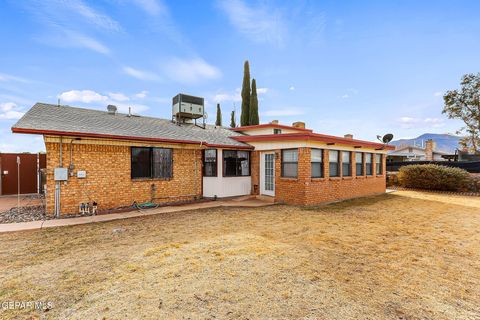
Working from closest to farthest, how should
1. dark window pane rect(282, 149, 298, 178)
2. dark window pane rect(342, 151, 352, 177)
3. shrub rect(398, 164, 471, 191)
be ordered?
dark window pane rect(282, 149, 298, 178) < dark window pane rect(342, 151, 352, 177) < shrub rect(398, 164, 471, 191)

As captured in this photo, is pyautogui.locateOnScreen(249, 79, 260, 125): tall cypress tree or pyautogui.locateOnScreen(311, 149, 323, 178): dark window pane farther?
pyautogui.locateOnScreen(249, 79, 260, 125): tall cypress tree

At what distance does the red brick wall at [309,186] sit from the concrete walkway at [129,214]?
0.98 m

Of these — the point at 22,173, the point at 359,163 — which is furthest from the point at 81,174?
the point at 359,163

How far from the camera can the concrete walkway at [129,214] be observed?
6452mm

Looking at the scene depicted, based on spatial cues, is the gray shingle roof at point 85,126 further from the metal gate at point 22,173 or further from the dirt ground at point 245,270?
the metal gate at point 22,173

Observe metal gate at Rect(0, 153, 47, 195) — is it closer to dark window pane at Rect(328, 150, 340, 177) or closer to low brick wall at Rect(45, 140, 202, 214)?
low brick wall at Rect(45, 140, 202, 214)

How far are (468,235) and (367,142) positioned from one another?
740cm

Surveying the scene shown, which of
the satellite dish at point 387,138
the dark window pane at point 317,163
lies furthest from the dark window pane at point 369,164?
the dark window pane at point 317,163

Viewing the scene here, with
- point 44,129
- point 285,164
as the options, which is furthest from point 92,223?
point 285,164

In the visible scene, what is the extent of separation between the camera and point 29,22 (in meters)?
9.54

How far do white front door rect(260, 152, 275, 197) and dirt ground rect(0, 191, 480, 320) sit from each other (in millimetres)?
4241

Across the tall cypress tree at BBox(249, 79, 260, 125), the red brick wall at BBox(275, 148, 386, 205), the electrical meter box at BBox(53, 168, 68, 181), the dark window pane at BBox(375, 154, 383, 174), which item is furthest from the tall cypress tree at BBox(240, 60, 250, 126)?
the electrical meter box at BBox(53, 168, 68, 181)

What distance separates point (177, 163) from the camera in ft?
33.5

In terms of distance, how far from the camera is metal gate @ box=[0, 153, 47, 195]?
464 inches
